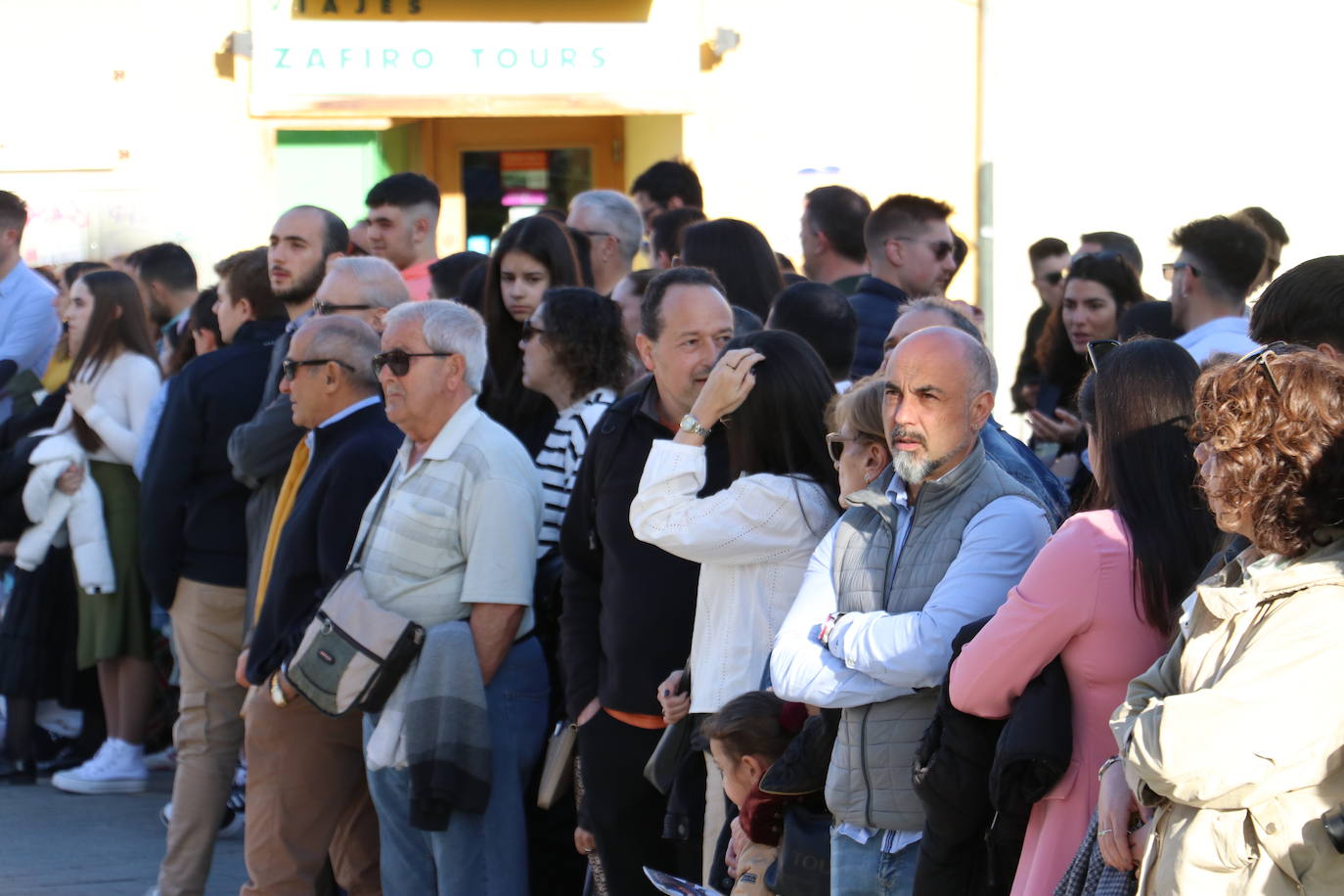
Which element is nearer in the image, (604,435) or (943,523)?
(943,523)

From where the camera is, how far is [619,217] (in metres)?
7.11

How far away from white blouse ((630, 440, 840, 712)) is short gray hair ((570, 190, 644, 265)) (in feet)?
10.1

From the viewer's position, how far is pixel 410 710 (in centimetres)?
472

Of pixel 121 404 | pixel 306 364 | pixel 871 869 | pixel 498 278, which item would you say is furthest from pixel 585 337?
pixel 121 404

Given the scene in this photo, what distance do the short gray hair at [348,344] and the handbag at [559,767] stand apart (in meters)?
1.31

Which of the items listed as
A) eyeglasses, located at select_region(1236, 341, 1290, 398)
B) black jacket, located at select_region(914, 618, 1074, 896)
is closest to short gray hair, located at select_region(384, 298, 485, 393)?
black jacket, located at select_region(914, 618, 1074, 896)

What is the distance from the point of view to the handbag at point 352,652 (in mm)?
4707

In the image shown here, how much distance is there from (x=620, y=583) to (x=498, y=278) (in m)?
1.98

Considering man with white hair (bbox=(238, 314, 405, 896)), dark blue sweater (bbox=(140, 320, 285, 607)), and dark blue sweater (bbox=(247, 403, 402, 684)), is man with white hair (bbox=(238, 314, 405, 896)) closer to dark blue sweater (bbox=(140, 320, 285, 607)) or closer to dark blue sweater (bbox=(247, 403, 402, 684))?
dark blue sweater (bbox=(247, 403, 402, 684))

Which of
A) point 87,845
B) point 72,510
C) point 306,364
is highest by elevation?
point 306,364

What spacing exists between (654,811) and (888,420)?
1.53 m

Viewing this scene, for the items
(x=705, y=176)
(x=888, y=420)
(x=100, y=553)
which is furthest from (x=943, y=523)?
(x=705, y=176)

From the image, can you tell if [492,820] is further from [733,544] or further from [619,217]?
[619,217]

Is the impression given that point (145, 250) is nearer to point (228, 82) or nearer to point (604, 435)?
point (228, 82)
